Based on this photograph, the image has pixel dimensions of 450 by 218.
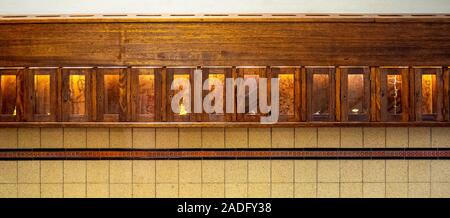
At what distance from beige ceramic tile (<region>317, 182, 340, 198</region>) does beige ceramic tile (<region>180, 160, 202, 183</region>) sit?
1.25 metres

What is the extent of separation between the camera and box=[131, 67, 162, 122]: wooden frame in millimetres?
4410

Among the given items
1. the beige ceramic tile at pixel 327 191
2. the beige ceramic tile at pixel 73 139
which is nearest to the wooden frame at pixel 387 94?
the beige ceramic tile at pixel 327 191

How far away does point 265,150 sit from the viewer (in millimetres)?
4805

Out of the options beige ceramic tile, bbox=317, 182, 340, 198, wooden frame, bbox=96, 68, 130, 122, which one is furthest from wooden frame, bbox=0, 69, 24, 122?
beige ceramic tile, bbox=317, 182, 340, 198

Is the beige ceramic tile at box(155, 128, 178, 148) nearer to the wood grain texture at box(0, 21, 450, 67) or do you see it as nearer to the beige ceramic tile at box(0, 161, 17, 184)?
the wood grain texture at box(0, 21, 450, 67)

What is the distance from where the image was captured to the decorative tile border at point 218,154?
189 inches

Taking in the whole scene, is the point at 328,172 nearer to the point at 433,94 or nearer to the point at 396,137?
the point at 396,137

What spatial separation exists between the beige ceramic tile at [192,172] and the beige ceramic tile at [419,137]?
2.21 m

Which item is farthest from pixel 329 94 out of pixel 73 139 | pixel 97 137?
pixel 73 139

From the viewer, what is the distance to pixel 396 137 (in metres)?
4.80

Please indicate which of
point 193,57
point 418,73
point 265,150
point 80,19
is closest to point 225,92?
point 193,57
